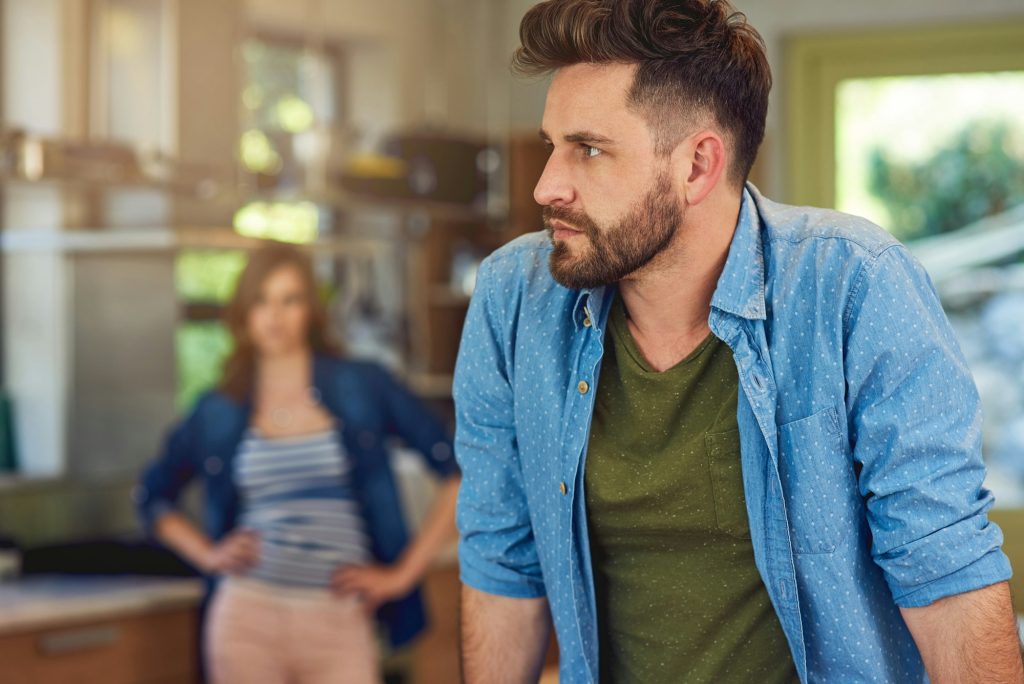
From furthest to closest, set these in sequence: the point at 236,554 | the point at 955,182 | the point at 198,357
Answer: the point at 955,182, the point at 198,357, the point at 236,554

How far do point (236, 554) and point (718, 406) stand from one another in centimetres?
191

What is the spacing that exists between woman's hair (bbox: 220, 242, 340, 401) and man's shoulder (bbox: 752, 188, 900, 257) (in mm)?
1886

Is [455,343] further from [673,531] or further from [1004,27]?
[673,531]

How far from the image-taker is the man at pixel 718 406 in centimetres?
133

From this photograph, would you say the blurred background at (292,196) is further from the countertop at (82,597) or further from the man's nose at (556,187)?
the man's nose at (556,187)

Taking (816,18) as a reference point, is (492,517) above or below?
below

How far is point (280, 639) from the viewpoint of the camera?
3002 millimetres

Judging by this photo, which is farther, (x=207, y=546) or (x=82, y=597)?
(x=207, y=546)

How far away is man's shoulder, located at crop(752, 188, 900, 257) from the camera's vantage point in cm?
137

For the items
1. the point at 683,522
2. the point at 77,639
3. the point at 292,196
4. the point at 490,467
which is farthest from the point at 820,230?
the point at 292,196

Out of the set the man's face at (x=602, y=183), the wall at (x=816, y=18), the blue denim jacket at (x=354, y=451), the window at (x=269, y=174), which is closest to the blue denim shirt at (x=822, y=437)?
the man's face at (x=602, y=183)

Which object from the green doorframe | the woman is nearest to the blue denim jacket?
the woman

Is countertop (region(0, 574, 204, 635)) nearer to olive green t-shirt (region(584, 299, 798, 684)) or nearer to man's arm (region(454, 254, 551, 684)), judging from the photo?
man's arm (region(454, 254, 551, 684))

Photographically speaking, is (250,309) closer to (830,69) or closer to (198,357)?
(198,357)
